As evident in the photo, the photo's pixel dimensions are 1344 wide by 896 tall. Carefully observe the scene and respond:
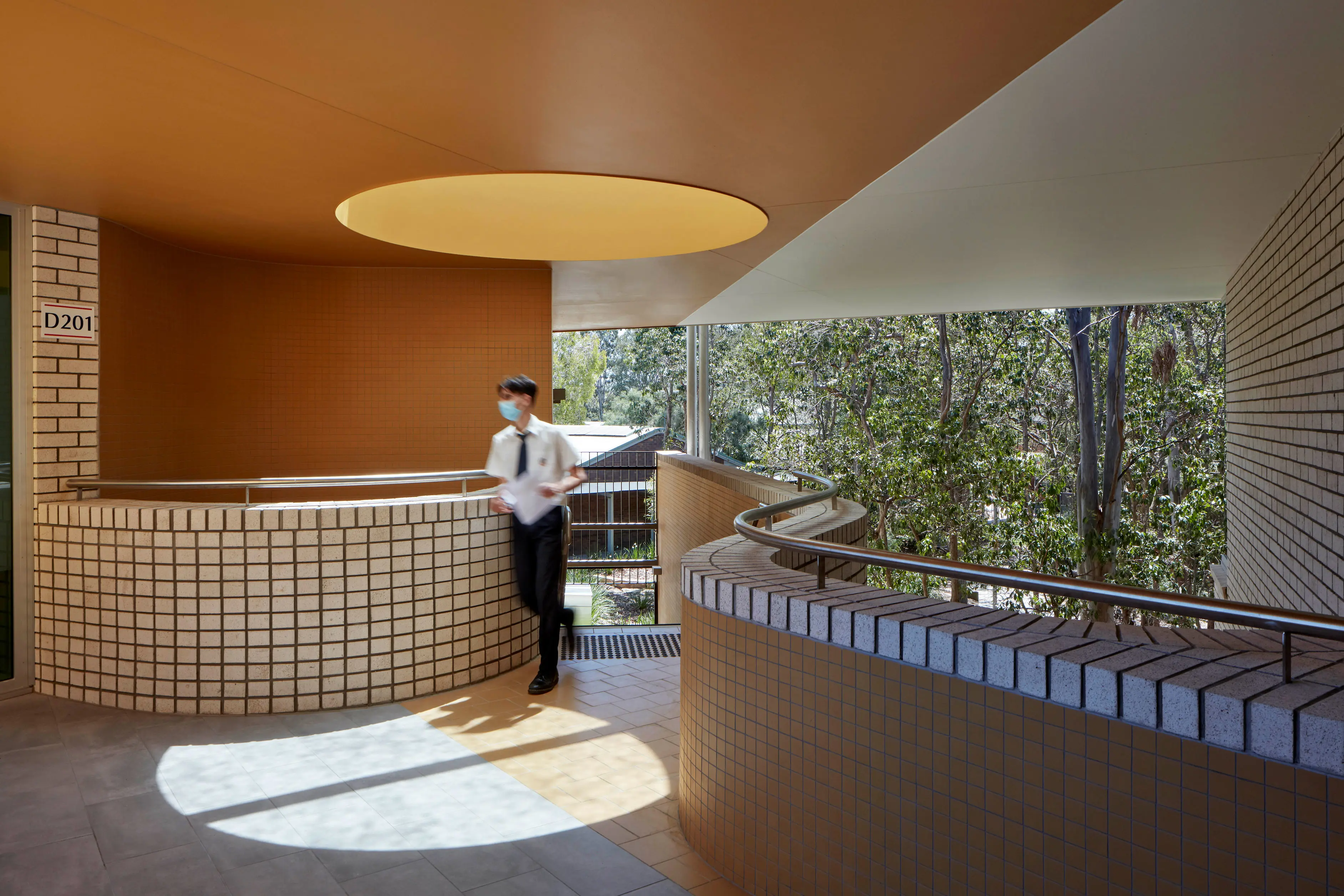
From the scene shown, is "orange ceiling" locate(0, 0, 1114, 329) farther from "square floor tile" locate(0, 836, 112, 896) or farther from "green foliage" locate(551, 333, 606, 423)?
"green foliage" locate(551, 333, 606, 423)

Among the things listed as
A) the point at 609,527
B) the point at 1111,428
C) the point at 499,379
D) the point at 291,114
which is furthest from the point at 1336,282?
the point at 1111,428

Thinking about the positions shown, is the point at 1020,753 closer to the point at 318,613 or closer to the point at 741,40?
the point at 741,40

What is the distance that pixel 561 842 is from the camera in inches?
125

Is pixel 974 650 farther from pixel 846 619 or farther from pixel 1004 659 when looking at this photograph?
pixel 846 619

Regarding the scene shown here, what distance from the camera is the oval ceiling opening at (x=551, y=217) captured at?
17.8 feet

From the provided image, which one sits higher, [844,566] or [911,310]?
[911,310]

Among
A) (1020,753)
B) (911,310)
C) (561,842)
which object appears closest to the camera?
(1020,753)

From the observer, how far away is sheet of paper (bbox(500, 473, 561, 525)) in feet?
16.2

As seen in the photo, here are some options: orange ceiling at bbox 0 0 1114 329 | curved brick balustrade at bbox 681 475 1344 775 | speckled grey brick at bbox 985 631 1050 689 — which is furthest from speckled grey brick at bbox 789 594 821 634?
orange ceiling at bbox 0 0 1114 329

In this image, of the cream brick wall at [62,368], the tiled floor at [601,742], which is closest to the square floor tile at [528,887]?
the tiled floor at [601,742]

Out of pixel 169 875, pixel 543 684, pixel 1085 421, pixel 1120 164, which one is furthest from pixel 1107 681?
pixel 1085 421

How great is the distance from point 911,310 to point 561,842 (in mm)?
8725

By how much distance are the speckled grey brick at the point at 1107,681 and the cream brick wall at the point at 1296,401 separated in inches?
102

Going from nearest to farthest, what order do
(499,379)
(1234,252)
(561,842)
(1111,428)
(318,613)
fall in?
(561,842) → (318,613) → (1234,252) → (499,379) → (1111,428)
